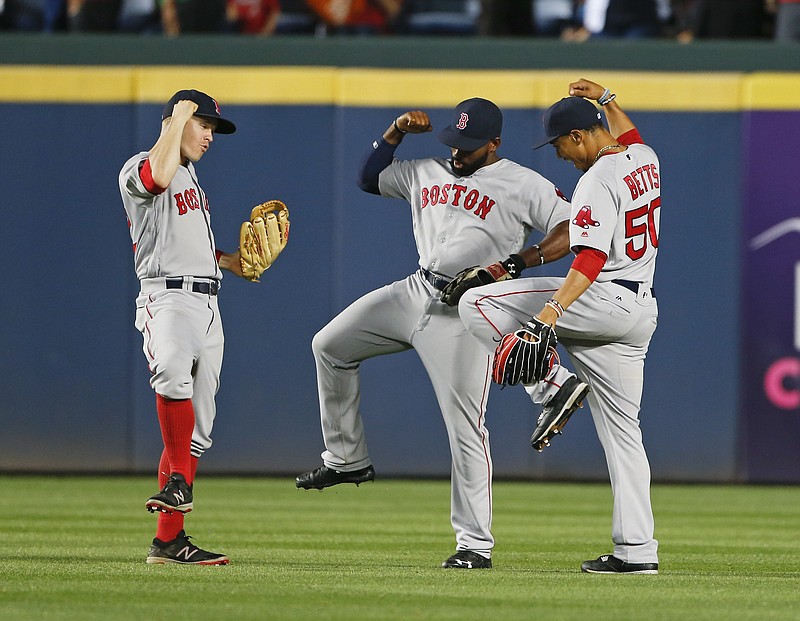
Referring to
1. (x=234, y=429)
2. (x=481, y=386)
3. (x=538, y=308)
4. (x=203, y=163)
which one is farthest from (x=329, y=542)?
(x=203, y=163)

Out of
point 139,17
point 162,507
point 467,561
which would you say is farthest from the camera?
point 139,17

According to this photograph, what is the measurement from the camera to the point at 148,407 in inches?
387

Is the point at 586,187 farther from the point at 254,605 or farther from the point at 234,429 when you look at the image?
the point at 234,429

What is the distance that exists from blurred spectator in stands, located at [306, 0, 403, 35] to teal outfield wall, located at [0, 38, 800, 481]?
1139 mm

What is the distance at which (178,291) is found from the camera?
17.9 feet

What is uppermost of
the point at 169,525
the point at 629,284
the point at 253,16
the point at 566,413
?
the point at 253,16

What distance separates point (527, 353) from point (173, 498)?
1358mm

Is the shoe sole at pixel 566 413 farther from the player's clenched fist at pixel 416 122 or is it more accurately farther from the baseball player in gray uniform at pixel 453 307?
the player's clenched fist at pixel 416 122

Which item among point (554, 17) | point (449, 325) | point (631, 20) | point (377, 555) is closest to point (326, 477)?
point (377, 555)

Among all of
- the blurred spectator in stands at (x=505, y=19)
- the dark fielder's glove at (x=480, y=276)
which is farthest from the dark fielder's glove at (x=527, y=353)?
the blurred spectator in stands at (x=505, y=19)

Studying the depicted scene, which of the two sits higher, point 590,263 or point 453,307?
point 590,263

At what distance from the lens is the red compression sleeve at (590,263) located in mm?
4988

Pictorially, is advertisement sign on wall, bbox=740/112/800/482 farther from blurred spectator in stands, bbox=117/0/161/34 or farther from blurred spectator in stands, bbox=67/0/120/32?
blurred spectator in stands, bbox=67/0/120/32

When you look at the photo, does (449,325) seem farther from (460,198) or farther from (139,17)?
(139,17)
